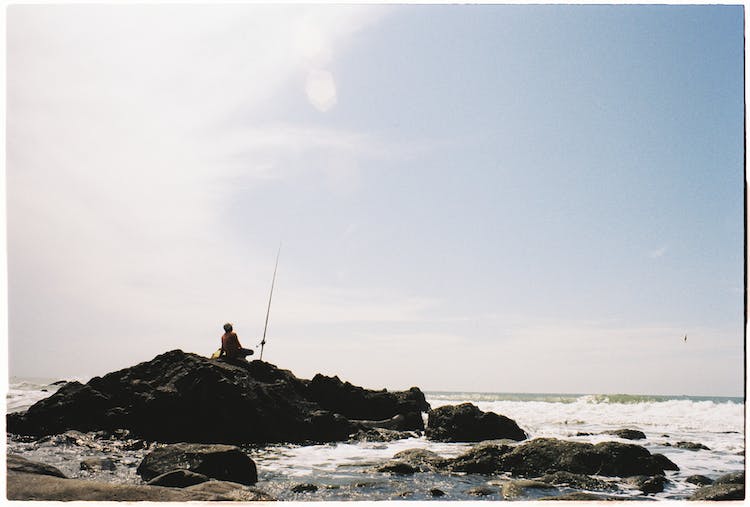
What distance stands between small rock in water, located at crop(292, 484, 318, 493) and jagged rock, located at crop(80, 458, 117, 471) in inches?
152

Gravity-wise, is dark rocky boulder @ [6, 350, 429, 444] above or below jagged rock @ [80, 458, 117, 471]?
above

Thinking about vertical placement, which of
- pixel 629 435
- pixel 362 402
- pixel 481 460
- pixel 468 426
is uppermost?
pixel 362 402

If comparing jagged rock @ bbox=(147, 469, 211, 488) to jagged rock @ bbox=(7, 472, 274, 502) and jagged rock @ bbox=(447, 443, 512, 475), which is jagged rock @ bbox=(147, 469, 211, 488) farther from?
jagged rock @ bbox=(447, 443, 512, 475)

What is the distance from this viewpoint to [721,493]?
8.19 meters

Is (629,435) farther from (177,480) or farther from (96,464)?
(96,464)

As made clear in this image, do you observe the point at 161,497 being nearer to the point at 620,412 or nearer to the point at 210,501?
the point at 210,501

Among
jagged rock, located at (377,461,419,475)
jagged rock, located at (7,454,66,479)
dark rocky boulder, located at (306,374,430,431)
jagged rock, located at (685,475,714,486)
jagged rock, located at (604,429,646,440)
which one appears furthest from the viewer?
dark rocky boulder, located at (306,374,430,431)

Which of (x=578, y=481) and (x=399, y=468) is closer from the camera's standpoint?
(x=578, y=481)

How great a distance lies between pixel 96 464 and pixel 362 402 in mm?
11762

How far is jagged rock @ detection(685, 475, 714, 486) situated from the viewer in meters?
9.40

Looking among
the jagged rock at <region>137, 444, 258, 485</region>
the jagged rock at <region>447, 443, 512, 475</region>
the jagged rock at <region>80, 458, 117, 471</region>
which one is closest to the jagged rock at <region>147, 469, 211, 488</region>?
the jagged rock at <region>137, 444, 258, 485</region>

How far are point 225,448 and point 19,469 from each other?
2.89 metres

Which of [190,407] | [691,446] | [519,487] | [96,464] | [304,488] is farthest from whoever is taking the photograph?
[691,446]

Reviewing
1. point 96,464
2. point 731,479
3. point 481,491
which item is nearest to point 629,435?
point 731,479
